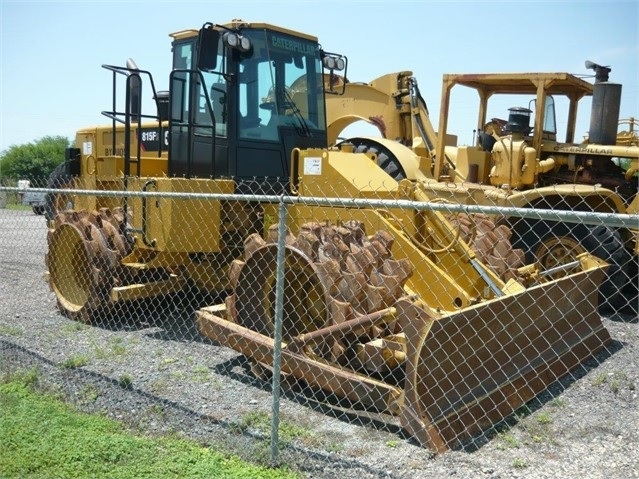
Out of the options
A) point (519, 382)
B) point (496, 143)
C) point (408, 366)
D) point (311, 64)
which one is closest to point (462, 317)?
point (408, 366)

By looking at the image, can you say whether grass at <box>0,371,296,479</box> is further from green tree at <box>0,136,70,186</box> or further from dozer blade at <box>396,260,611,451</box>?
green tree at <box>0,136,70,186</box>

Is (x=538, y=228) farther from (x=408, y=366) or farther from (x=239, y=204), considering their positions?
(x=408, y=366)

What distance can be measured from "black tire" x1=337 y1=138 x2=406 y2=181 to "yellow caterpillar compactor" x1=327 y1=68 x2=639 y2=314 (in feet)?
0.05

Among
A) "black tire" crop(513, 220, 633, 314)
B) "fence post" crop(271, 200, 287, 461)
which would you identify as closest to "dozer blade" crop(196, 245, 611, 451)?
"fence post" crop(271, 200, 287, 461)

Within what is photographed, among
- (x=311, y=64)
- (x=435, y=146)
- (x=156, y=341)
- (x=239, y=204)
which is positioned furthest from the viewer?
(x=435, y=146)

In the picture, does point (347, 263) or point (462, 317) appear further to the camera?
point (347, 263)

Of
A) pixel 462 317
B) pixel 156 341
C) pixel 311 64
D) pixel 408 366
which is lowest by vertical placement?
pixel 156 341

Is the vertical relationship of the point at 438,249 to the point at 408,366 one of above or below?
above

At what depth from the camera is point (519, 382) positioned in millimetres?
4703

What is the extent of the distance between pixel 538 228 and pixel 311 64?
138 inches

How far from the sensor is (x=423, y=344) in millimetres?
3955

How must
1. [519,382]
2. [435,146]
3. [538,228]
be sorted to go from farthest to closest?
[435,146] → [538,228] → [519,382]

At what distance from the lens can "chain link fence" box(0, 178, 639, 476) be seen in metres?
4.08

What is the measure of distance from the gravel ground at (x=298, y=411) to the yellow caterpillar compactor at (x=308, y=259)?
178 mm
